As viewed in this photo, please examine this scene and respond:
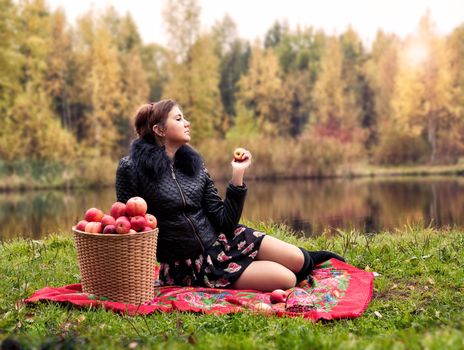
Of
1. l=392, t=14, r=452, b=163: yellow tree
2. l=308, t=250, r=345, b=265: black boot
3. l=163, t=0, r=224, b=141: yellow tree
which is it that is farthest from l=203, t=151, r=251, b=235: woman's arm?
l=392, t=14, r=452, b=163: yellow tree

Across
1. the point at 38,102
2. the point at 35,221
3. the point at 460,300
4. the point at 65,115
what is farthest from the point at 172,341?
the point at 65,115

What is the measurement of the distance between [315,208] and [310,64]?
27.3m

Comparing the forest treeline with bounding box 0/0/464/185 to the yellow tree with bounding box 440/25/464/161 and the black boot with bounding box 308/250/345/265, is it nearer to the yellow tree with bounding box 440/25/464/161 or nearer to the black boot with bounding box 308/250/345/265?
the yellow tree with bounding box 440/25/464/161

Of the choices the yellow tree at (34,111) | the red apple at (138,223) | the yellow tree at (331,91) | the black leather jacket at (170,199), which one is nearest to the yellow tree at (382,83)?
the yellow tree at (331,91)

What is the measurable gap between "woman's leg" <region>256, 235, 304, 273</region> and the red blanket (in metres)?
0.21

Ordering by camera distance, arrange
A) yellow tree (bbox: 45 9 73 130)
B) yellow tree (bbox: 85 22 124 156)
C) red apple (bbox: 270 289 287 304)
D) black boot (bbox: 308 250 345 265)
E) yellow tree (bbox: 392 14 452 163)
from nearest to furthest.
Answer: red apple (bbox: 270 289 287 304), black boot (bbox: 308 250 345 265), yellow tree (bbox: 85 22 124 156), yellow tree (bbox: 45 9 73 130), yellow tree (bbox: 392 14 452 163)

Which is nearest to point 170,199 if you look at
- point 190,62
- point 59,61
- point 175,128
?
point 175,128

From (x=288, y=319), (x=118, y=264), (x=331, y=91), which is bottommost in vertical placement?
(x=288, y=319)

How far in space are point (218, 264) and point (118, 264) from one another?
883 millimetres

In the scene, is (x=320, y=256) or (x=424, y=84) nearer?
(x=320, y=256)

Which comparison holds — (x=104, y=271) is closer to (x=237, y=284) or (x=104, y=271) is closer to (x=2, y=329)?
(x=2, y=329)

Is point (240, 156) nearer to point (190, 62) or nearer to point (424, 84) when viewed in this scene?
point (190, 62)

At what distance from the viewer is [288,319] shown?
334 cm

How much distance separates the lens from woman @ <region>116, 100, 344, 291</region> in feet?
13.9
